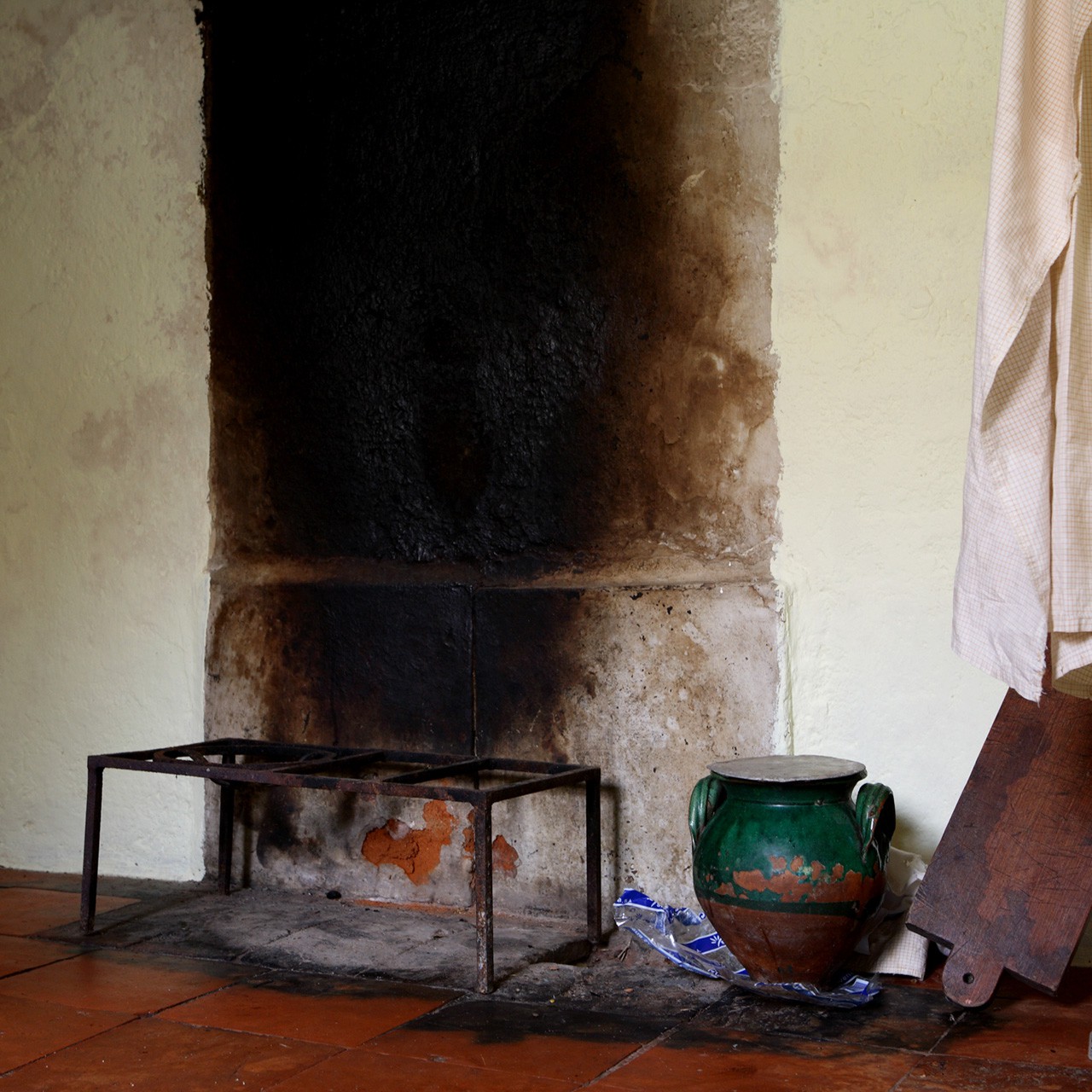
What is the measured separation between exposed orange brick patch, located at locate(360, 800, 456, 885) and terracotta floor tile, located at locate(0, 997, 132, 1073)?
3.55ft

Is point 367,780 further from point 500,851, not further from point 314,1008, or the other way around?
point 500,851

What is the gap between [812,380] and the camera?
331 centimetres

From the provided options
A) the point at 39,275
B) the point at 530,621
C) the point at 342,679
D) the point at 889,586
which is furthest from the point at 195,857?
the point at 889,586

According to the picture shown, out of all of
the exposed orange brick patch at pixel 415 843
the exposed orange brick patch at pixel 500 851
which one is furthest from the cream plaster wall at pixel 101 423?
the exposed orange brick patch at pixel 500 851

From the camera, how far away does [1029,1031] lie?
2.62m

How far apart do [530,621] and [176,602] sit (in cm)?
131

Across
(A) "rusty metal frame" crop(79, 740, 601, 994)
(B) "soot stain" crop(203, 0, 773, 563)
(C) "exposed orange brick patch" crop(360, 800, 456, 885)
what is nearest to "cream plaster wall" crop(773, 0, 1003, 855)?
(B) "soot stain" crop(203, 0, 773, 563)

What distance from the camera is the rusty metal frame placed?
2936 mm

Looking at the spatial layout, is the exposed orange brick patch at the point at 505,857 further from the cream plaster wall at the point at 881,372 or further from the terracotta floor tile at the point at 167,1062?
the terracotta floor tile at the point at 167,1062

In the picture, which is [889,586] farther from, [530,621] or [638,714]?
[530,621]

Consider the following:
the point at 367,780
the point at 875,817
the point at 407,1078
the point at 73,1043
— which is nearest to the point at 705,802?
the point at 875,817

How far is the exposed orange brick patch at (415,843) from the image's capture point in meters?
3.71

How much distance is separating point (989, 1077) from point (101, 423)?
336 centimetres

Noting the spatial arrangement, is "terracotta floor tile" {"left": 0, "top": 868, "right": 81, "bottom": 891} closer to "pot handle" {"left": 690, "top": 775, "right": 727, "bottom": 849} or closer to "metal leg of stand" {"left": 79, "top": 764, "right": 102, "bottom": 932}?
"metal leg of stand" {"left": 79, "top": 764, "right": 102, "bottom": 932}
